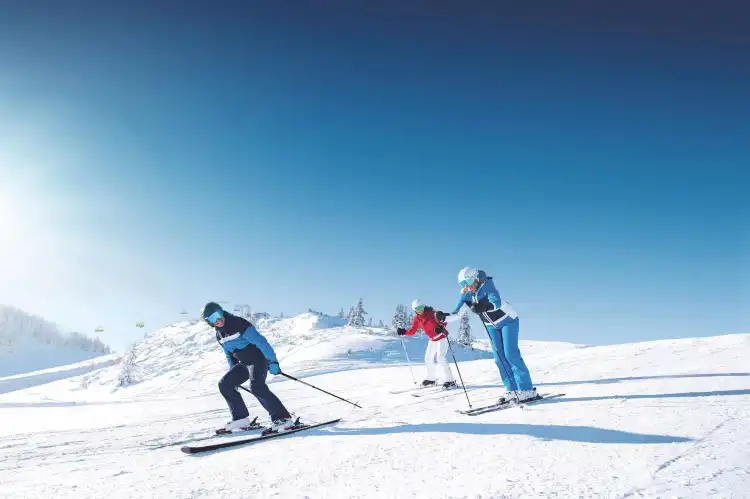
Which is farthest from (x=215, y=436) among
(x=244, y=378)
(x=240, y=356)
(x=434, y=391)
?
(x=434, y=391)

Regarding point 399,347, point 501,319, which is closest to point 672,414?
point 501,319

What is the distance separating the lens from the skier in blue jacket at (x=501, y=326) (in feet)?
26.2

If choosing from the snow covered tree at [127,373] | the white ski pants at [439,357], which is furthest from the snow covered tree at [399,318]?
the white ski pants at [439,357]

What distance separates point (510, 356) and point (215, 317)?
5.17 m

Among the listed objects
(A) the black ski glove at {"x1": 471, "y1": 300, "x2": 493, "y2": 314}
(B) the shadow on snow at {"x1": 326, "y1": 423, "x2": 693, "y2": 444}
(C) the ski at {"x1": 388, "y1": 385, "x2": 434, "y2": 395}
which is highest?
(A) the black ski glove at {"x1": 471, "y1": 300, "x2": 493, "y2": 314}

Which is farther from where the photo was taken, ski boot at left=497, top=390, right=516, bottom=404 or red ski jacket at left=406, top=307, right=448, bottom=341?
red ski jacket at left=406, top=307, right=448, bottom=341

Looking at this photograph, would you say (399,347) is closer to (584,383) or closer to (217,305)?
(584,383)

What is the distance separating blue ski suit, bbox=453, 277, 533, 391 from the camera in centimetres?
803

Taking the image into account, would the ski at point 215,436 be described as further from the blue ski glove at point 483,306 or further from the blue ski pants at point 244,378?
the blue ski glove at point 483,306

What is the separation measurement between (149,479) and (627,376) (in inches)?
387

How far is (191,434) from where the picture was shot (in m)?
6.94

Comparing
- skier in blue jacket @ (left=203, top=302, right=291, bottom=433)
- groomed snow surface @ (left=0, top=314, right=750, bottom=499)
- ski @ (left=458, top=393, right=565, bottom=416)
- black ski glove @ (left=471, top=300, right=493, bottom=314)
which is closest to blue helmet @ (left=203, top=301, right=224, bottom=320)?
skier in blue jacket @ (left=203, top=302, right=291, bottom=433)

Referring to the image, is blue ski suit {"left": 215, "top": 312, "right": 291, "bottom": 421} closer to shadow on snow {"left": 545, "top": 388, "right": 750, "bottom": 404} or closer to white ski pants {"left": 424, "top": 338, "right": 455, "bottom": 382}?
shadow on snow {"left": 545, "top": 388, "right": 750, "bottom": 404}

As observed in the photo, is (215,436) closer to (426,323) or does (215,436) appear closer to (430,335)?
(426,323)
